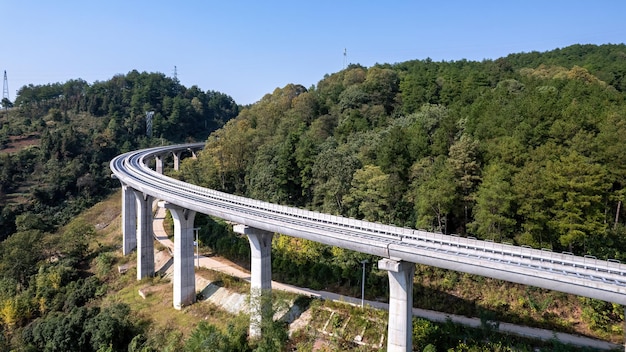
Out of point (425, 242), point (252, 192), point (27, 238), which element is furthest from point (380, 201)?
point (27, 238)

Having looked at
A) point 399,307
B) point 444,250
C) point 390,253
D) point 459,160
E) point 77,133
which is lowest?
point 399,307

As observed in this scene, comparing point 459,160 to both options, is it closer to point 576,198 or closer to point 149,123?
point 576,198

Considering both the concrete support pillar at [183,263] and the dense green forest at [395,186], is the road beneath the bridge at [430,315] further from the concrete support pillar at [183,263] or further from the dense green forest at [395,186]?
the concrete support pillar at [183,263]

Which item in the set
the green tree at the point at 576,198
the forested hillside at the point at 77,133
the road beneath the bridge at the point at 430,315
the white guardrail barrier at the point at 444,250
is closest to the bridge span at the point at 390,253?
the white guardrail barrier at the point at 444,250

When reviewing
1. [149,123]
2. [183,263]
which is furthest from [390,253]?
[149,123]

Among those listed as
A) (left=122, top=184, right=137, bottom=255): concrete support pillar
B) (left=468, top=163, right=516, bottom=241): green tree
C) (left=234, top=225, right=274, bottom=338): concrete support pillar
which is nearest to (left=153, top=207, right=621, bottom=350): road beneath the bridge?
(left=234, top=225, right=274, bottom=338): concrete support pillar

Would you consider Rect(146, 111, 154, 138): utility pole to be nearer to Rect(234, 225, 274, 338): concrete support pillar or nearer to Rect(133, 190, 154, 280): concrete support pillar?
Rect(133, 190, 154, 280): concrete support pillar
